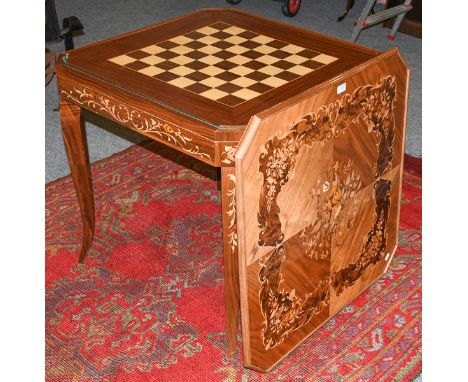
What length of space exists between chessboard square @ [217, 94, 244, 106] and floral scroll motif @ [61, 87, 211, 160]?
0.53 ft

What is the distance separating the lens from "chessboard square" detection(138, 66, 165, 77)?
2.17m

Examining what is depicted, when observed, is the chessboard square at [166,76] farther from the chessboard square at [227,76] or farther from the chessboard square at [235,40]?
the chessboard square at [235,40]

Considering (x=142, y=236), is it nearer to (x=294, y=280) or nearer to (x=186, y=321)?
(x=186, y=321)

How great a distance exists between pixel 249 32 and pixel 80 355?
1230 millimetres

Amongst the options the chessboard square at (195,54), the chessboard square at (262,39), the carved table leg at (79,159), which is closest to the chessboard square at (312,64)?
the chessboard square at (262,39)

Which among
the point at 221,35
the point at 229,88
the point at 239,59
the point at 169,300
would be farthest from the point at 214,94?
the point at 169,300

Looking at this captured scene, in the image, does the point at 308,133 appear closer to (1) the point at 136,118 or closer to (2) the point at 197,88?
(2) the point at 197,88

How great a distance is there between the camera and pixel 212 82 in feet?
6.95

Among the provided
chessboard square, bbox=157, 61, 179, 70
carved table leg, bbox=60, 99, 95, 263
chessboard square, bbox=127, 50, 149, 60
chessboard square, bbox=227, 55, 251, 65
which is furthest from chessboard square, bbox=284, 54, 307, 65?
carved table leg, bbox=60, 99, 95, 263

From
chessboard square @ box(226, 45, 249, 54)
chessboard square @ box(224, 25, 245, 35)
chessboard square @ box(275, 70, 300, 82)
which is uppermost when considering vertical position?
chessboard square @ box(224, 25, 245, 35)

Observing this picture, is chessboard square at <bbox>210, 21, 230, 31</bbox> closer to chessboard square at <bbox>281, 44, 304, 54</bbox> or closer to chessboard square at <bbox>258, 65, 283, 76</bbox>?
chessboard square at <bbox>281, 44, 304, 54</bbox>

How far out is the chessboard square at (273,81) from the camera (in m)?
2.08

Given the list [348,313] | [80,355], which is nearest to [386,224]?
[348,313]

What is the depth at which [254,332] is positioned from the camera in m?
1.97
